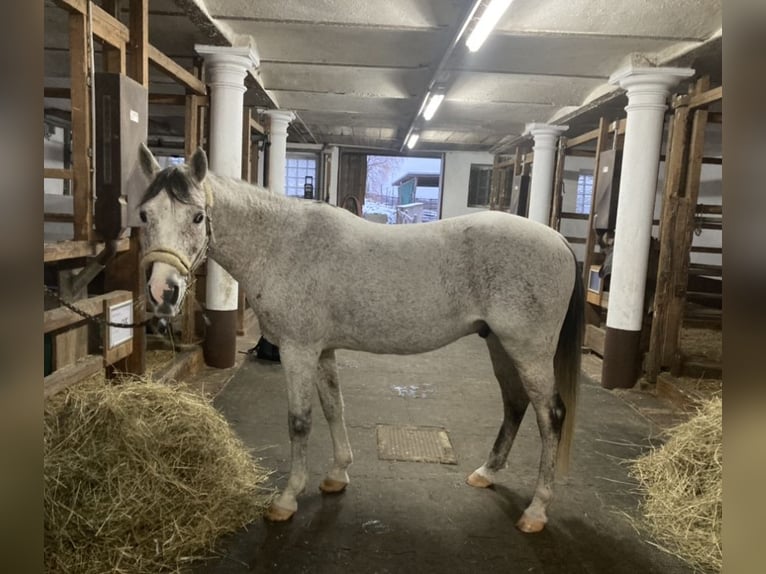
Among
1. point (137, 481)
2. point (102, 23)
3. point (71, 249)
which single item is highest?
point (102, 23)

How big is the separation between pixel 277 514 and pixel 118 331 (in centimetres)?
136

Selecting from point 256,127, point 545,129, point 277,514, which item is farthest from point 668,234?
point 256,127

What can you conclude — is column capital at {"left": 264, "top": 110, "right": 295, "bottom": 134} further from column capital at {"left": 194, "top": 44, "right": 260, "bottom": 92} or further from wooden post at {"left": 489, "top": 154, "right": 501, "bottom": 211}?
wooden post at {"left": 489, "top": 154, "right": 501, "bottom": 211}

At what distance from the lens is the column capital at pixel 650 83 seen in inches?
156

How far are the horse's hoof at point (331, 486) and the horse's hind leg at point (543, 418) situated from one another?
32.6 inches

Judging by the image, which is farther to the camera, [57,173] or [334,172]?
[334,172]

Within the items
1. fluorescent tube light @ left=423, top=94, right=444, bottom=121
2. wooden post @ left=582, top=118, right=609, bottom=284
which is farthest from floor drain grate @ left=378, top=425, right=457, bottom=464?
fluorescent tube light @ left=423, top=94, right=444, bottom=121

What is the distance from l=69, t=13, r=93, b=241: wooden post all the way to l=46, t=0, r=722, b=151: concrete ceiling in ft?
3.92

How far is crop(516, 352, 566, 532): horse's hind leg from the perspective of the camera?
2270 mm

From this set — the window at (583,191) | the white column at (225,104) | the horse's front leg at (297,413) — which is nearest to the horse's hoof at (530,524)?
the horse's front leg at (297,413)

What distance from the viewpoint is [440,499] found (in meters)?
2.49

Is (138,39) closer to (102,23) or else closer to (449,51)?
(102,23)

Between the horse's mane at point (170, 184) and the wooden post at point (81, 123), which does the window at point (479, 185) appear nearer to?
the wooden post at point (81, 123)

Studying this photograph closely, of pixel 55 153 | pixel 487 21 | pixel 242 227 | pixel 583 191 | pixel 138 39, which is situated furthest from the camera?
pixel 583 191
